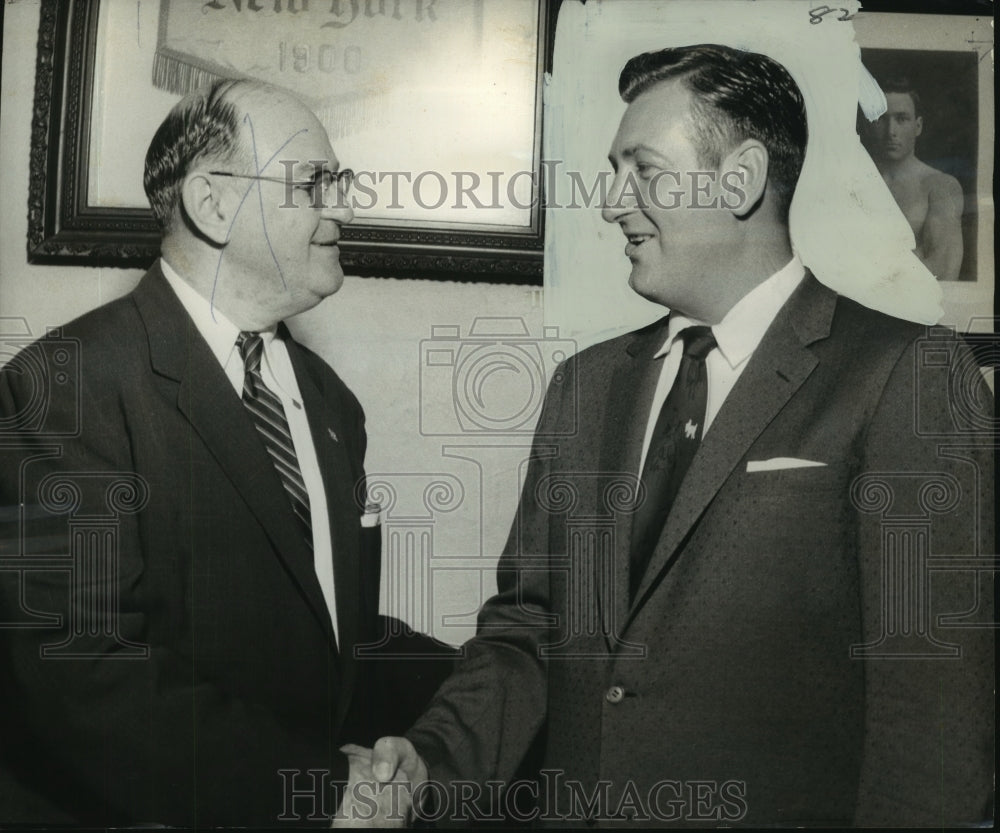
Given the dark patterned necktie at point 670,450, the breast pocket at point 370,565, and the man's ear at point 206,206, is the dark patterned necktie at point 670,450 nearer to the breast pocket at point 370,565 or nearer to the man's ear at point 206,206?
the breast pocket at point 370,565

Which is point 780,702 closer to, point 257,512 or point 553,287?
point 553,287

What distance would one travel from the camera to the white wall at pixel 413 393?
2455mm

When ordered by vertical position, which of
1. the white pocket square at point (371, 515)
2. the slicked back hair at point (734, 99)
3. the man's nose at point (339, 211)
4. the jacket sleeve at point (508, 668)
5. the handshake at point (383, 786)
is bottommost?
the handshake at point (383, 786)

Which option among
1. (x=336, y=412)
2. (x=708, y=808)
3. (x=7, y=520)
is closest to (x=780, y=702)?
(x=708, y=808)

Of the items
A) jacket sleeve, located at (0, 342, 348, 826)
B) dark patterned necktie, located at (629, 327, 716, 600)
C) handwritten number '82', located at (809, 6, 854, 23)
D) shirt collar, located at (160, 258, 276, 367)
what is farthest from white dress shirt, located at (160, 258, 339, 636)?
handwritten number '82', located at (809, 6, 854, 23)

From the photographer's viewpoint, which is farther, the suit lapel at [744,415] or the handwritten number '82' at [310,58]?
the handwritten number '82' at [310,58]

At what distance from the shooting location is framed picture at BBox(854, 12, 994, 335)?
2.51 metres

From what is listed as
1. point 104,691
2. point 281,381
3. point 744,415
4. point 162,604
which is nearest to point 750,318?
point 744,415

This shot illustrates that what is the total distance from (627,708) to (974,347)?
1148mm

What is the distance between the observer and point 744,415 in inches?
93.3

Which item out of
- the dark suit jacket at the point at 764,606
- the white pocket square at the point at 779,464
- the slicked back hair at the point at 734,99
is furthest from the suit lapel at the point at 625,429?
the slicked back hair at the point at 734,99

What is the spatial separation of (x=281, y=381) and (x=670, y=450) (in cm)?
89

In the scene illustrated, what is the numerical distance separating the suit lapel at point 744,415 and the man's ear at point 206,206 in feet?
3.86

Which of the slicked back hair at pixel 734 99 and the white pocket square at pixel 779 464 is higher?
the slicked back hair at pixel 734 99
